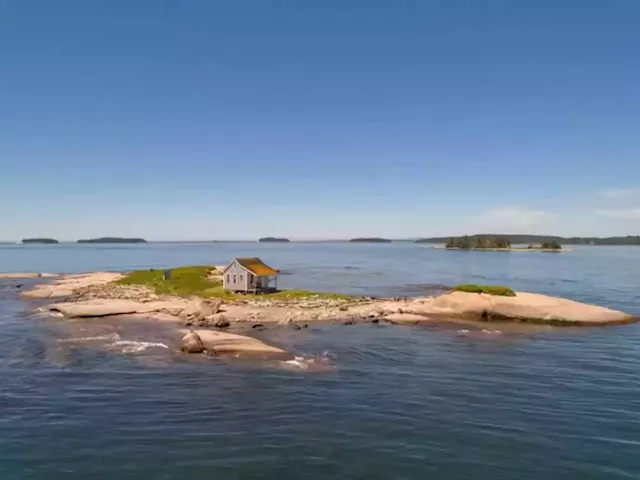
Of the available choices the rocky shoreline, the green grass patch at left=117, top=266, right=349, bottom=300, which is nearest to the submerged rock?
the rocky shoreline

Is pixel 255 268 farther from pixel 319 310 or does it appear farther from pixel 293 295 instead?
pixel 319 310

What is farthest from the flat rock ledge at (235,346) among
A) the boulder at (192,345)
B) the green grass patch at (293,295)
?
the green grass patch at (293,295)

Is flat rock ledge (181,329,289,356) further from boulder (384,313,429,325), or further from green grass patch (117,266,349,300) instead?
green grass patch (117,266,349,300)

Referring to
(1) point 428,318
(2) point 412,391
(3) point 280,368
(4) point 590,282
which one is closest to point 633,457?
(2) point 412,391

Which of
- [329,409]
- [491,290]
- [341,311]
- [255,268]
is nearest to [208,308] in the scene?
[255,268]

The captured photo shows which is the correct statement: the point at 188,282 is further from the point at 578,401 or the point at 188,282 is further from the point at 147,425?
the point at 578,401

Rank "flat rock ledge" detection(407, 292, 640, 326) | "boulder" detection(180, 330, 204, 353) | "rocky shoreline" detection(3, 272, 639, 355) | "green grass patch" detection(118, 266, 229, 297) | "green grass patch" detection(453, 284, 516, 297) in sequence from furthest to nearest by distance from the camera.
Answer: "green grass patch" detection(118, 266, 229, 297) < "green grass patch" detection(453, 284, 516, 297) < "flat rock ledge" detection(407, 292, 640, 326) < "rocky shoreline" detection(3, 272, 639, 355) < "boulder" detection(180, 330, 204, 353)
